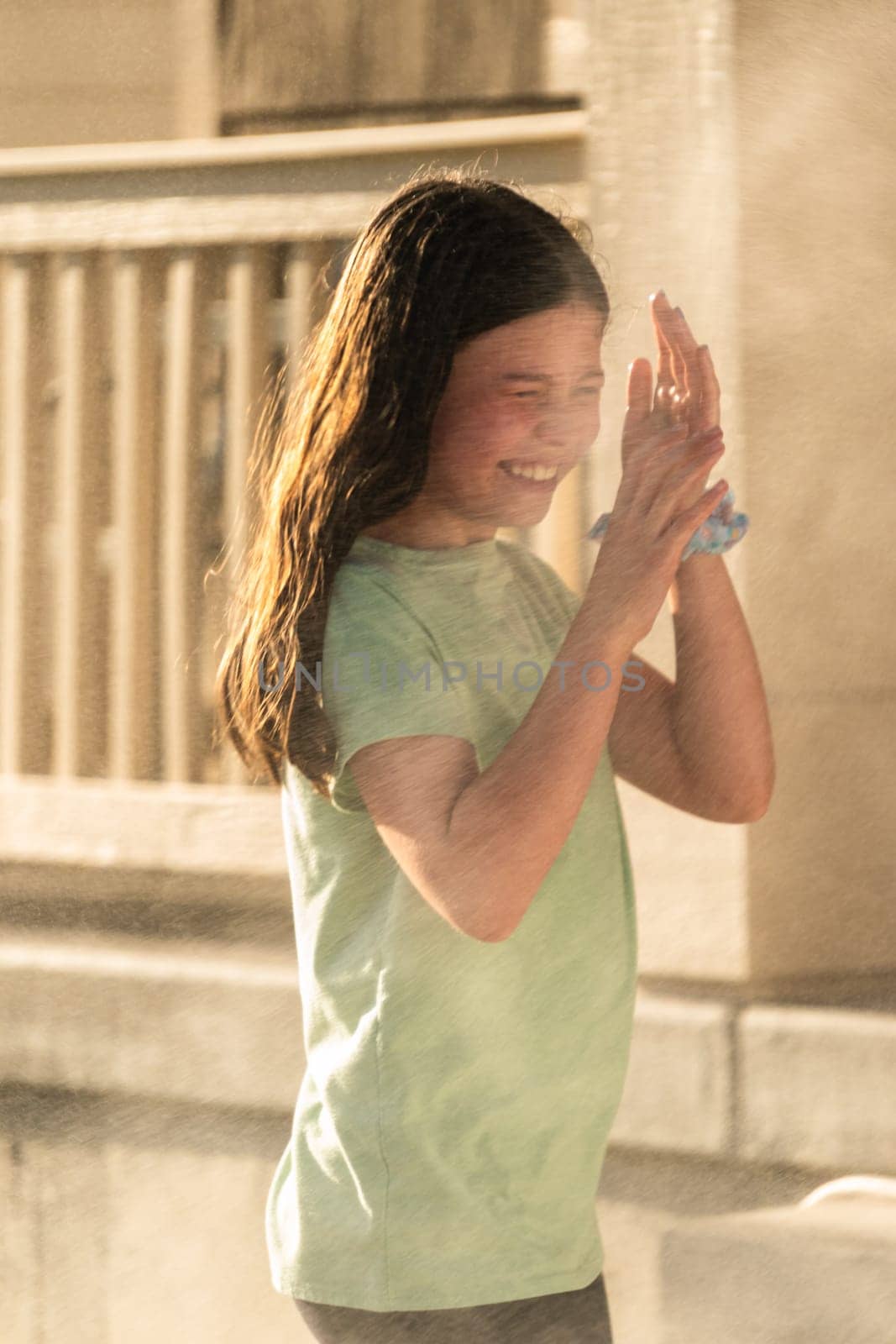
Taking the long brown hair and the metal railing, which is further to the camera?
the metal railing

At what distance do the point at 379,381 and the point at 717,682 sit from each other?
18 cm

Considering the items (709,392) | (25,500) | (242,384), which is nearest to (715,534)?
(709,392)

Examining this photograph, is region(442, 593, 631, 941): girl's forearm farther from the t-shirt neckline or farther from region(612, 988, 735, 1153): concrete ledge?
region(612, 988, 735, 1153): concrete ledge

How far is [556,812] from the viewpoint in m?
0.45

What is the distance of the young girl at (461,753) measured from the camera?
466 mm

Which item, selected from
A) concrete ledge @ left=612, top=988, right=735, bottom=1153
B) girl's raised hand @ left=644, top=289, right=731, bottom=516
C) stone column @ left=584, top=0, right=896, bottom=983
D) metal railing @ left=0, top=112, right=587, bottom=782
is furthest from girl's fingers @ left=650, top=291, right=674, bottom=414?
concrete ledge @ left=612, top=988, right=735, bottom=1153

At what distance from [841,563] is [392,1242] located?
38cm

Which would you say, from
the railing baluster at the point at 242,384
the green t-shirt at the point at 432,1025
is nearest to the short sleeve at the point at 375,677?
the green t-shirt at the point at 432,1025

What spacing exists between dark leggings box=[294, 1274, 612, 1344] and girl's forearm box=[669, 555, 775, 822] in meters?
0.21

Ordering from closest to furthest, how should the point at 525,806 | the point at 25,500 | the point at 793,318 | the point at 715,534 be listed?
the point at 525,806, the point at 715,534, the point at 793,318, the point at 25,500

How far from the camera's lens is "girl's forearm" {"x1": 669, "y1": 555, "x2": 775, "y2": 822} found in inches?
21.2

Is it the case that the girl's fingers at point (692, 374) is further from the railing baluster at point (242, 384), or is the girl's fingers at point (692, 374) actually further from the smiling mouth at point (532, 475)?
the railing baluster at point (242, 384)

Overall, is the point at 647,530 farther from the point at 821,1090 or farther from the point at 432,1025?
the point at 821,1090

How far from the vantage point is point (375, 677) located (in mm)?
476
